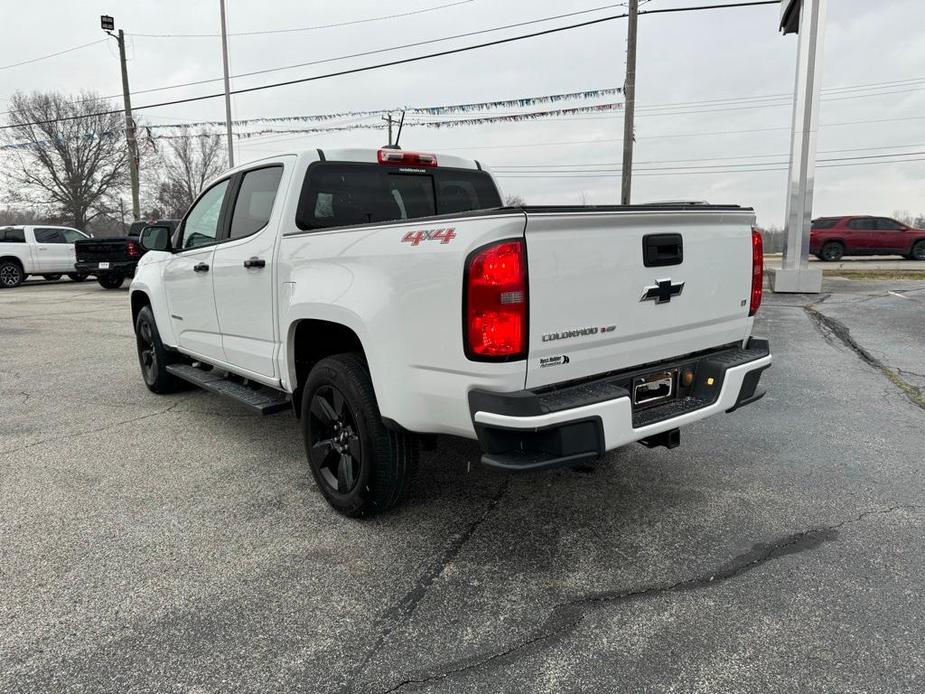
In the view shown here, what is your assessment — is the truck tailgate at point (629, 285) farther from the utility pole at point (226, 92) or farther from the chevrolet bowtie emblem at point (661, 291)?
the utility pole at point (226, 92)

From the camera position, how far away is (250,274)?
13.0 feet

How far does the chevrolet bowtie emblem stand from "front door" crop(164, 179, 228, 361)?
3051mm

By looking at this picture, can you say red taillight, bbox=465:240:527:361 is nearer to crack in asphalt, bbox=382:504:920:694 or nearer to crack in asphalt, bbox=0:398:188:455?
crack in asphalt, bbox=382:504:920:694

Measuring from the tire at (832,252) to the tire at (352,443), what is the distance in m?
25.1

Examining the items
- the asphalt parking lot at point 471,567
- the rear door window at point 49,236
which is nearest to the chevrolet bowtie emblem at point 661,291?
the asphalt parking lot at point 471,567

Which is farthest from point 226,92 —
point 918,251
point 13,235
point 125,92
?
point 918,251

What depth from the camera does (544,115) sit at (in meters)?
18.7

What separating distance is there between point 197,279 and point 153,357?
70.7 inches

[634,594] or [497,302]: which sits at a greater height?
[497,302]

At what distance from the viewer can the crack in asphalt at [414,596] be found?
230 centimetres

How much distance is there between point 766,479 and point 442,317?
98.5 inches

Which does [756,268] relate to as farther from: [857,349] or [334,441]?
[857,349]

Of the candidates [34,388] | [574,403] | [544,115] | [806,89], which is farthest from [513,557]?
[544,115]

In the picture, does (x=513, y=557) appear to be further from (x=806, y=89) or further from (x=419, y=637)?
(x=806, y=89)
